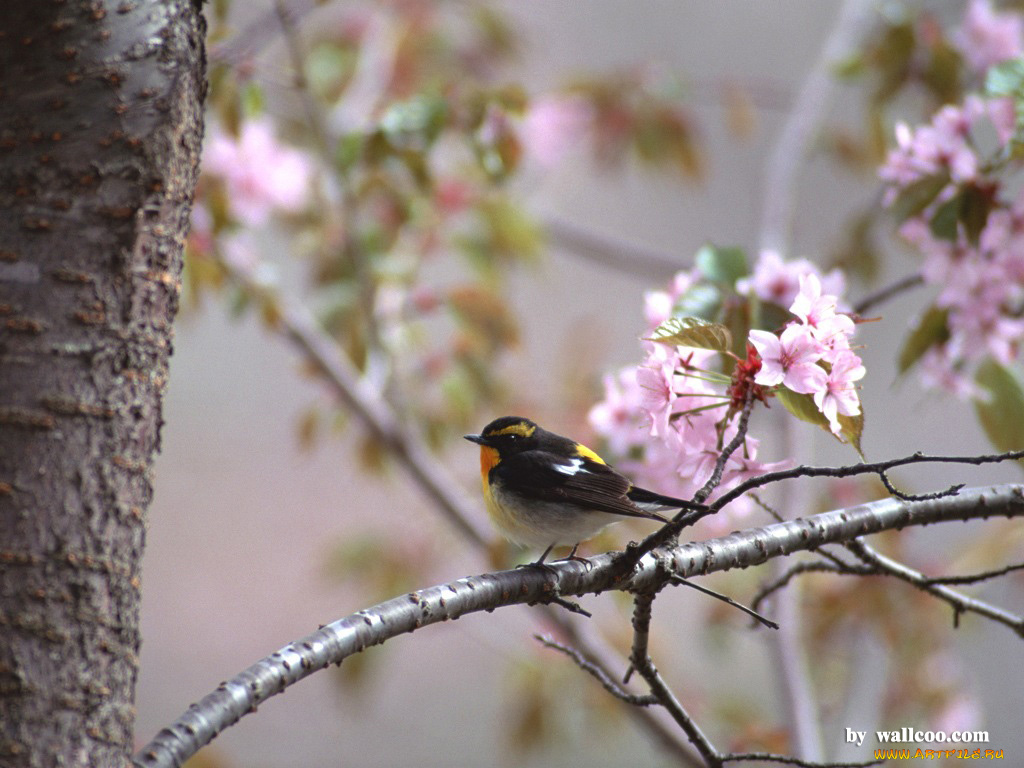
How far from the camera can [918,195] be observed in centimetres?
169

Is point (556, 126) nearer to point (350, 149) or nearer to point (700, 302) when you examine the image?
point (350, 149)

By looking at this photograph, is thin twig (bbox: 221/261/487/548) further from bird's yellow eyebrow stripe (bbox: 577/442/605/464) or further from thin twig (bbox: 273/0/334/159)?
bird's yellow eyebrow stripe (bbox: 577/442/605/464)

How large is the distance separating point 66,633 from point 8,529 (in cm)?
11

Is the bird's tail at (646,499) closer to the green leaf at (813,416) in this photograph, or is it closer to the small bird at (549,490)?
the small bird at (549,490)

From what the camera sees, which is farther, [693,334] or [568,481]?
[568,481]

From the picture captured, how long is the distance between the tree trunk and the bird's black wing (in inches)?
30.7

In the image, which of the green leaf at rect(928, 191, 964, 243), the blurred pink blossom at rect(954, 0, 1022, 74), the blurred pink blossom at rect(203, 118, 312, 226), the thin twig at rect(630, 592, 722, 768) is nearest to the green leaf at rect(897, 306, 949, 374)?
the green leaf at rect(928, 191, 964, 243)

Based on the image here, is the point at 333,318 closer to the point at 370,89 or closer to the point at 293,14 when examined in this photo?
the point at 293,14

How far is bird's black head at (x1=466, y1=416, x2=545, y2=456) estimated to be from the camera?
1.87m

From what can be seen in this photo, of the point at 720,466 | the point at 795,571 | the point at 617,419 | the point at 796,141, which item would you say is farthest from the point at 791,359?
the point at 796,141

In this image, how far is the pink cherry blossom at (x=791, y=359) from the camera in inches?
44.5

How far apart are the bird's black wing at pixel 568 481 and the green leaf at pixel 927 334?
61 cm

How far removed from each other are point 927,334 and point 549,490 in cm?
78

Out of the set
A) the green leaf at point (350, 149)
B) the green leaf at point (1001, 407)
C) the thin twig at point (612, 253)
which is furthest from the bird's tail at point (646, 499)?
the thin twig at point (612, 253)
